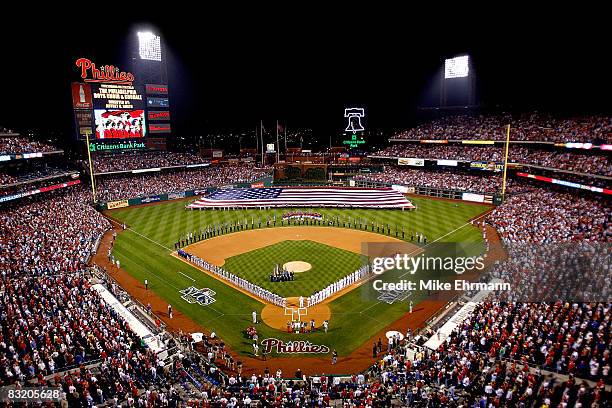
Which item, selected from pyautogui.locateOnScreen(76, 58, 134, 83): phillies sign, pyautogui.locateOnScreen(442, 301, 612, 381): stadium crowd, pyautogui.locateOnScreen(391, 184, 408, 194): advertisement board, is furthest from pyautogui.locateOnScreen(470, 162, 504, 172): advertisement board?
pyautogui.locateOnScreen(76, 58, 134, 83): phillies sign

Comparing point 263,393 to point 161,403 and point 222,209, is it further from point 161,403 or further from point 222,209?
point 222,209

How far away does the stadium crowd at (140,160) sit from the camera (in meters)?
65.8

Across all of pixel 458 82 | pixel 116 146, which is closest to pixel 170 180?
pixel 116 146

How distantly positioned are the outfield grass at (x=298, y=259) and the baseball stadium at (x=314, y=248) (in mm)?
235

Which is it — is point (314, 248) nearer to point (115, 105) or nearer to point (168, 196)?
point (168, 196)

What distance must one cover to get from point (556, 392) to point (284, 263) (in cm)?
2272

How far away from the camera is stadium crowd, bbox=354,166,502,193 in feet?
198

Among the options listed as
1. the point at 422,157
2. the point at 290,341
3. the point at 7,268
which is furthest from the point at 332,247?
the point at 422,157

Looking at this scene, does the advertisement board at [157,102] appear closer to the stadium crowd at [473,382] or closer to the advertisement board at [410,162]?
the advertisement board at [410,162]

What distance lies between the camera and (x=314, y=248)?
129 ft

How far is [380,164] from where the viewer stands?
7656cm

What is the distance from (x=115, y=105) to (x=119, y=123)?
2823 mm

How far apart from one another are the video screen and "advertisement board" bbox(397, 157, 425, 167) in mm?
45158

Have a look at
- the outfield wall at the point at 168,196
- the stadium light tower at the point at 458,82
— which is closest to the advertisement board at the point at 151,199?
the outfield wall at the point at 168,196
